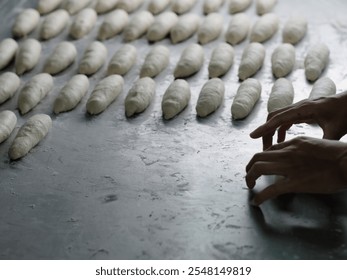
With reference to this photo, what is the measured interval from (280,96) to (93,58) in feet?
2.61

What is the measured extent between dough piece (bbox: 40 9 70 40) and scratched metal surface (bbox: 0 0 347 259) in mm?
476

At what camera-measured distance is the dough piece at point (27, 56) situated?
2375 mm

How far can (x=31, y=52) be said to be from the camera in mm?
2422

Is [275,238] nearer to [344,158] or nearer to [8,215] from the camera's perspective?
[344,158]

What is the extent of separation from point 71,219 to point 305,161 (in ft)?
2.13

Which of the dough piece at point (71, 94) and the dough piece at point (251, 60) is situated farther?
the dough piece at point (251, 60)

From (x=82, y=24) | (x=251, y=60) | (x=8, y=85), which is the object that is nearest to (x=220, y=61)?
(x=251, y=60)

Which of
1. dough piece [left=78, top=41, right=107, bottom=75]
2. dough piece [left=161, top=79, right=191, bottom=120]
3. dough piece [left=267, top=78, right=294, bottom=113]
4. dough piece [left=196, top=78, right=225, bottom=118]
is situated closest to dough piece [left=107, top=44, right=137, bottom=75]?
dough piece [left=78, top=41, right=107, bottom=75]

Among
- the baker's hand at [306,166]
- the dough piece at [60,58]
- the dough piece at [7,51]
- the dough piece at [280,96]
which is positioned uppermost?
the baker's hand at [306,166]

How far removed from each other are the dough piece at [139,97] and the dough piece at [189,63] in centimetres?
15

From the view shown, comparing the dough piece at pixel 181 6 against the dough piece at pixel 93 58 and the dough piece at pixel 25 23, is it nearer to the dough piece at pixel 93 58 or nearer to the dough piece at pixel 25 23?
the dough piece at pixel 93 58

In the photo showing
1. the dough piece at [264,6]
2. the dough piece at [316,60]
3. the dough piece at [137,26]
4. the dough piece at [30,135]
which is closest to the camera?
the dough piece at [30,135]

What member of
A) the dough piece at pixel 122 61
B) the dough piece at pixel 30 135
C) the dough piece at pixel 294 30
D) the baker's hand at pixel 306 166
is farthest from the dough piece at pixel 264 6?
the baker's hand at pixel 306 166
